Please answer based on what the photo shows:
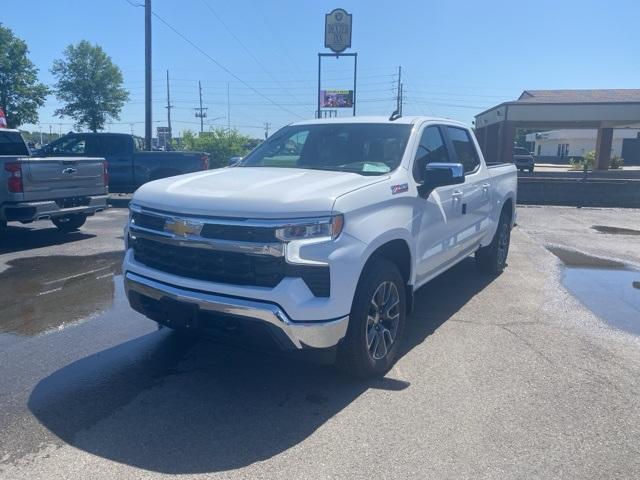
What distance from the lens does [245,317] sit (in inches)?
138

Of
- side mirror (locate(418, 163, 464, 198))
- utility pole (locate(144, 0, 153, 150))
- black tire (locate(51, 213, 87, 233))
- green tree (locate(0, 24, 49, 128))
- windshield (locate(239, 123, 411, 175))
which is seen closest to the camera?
side mirror (locate(418, 163, 464, 198))

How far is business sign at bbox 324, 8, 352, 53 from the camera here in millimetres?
28391

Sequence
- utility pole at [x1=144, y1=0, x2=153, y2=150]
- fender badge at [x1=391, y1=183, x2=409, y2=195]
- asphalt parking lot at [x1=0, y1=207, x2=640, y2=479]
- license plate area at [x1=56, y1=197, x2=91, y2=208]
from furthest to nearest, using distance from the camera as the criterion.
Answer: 1. utility pole at [x1=144, y1=0, x2=153, y2=150]
2. license plate area at [x1=56, y1=197, x2=91, y2=208]
3. fender badge at [x1=391, y1=183, x2=409, y2=195]
4. asphalt parking lot at [x1=0, y1=207, x2=640, y2=479]

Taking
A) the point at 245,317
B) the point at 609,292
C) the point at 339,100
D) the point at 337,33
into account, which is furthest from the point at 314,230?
the point at 339,100

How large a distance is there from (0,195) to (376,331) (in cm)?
721

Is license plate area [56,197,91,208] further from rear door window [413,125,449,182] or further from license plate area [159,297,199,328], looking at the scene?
rear door window [413,125,449,182]

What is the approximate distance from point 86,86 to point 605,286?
4897cm

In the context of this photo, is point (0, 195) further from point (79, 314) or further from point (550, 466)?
point (550, 466)

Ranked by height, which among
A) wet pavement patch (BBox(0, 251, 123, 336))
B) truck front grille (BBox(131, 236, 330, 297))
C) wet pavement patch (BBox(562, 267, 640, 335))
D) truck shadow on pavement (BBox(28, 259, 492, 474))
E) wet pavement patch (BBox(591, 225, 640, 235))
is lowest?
truck shadow on pavement (BBox(28, 259, 492, 474))

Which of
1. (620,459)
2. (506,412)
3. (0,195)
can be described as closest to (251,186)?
(506,412)

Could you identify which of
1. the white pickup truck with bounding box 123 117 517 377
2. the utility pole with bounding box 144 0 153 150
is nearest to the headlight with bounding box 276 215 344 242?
the white pickup truck with bounding box 123 117 517 377

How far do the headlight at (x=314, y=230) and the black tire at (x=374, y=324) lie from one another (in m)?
0.47

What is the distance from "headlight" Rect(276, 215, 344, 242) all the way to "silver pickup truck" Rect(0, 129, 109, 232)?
22.5 ft

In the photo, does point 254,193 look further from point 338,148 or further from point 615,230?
point 615,230
